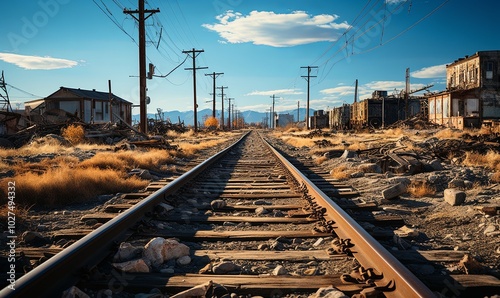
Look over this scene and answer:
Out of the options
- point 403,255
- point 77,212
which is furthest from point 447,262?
point 77,212

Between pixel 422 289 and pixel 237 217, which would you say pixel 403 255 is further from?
pixel 237 217

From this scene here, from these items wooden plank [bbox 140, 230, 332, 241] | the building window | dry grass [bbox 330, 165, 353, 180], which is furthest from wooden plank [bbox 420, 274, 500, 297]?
the building window

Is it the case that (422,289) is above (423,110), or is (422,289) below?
below

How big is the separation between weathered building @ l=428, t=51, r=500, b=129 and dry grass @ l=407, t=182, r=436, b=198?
99.2 ft

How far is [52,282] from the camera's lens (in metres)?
2.53

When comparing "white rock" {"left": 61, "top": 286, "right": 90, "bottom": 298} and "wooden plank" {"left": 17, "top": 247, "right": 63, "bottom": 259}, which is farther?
"wooden plank" {"left": 17, "top": 247, "right": 63, "bottom": 259}

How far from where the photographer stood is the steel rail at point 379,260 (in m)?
2.26

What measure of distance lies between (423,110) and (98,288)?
168 feet

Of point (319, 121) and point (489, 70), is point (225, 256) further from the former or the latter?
point (319, 121)

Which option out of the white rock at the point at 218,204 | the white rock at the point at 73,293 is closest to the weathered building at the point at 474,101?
the white rock at the point at 218,204

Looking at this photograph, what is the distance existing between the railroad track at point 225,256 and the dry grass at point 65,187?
68.9 inches

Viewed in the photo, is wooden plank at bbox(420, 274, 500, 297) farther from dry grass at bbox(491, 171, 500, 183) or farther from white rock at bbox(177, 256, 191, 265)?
dry grass at bbox(491, 171, 500, 183)

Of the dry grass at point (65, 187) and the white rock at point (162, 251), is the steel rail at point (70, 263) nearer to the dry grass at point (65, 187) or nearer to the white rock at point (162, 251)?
the white rock at point (162, 251)

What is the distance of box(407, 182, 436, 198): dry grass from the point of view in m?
6.35
